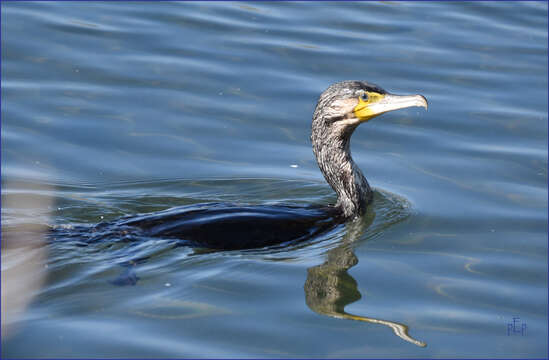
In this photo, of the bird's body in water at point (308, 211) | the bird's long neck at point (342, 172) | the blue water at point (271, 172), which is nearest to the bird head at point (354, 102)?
the bird's body in water at point (308, 211)

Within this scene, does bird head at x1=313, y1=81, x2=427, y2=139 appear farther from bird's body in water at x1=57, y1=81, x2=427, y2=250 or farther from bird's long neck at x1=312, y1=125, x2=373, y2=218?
bird's long neck at x1=312, y1=125, x2=373, y2=218

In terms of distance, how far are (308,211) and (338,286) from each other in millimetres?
895

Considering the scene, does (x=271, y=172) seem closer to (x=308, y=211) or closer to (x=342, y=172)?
(x=342, y=172)

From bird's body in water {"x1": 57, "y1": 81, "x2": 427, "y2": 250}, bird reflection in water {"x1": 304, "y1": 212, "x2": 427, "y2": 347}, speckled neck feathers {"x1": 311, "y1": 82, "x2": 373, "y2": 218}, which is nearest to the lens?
bird reflection in water {"x1": 304, "y1": 212, "x2": 427, "y2": 347}

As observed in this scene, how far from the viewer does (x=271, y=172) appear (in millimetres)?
8062

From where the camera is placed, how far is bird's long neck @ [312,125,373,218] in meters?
7.21

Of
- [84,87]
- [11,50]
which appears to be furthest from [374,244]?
[11,50]

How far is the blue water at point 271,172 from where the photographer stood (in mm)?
5461

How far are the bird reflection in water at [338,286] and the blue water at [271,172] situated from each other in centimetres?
2

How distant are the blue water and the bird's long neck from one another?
14 centimetres

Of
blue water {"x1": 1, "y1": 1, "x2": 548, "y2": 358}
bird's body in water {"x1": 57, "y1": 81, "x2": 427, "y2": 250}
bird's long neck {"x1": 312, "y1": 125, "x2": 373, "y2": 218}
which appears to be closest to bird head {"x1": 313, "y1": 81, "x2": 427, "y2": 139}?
bird's body in water {"x1": 57, "y1": 81, "x2": 427, "y2": 250}

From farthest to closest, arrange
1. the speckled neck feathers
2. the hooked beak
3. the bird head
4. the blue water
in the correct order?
1. the speckled neck feathers
2. the bird head
3. the hooked beak
4. the blue water

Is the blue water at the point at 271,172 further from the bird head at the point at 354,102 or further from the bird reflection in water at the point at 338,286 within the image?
the bird head at the point at 354,102

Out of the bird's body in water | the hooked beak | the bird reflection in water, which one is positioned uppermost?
the hooked beak
